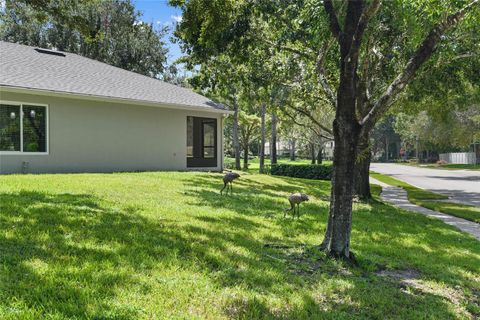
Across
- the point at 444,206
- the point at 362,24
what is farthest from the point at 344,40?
the point at 444,206

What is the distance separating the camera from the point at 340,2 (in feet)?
25.1

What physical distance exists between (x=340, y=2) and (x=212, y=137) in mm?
12908

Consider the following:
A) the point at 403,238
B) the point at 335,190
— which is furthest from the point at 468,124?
the point at 335,190

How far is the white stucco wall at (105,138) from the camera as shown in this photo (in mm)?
14203

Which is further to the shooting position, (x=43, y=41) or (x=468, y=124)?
(x=468, y=124)

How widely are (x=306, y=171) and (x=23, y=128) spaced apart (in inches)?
685

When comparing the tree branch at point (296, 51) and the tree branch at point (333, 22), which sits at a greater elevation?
the tree branch at point (296, 51)

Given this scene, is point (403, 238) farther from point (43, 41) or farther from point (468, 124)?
point (468, 124)

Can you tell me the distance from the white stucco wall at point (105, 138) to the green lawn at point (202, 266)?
580 cm

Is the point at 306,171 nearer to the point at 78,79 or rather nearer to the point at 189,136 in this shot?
the point at 189,136

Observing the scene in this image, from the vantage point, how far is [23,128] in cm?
1382

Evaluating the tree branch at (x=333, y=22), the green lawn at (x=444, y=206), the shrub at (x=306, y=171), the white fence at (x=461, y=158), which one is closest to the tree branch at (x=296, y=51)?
the tree branch at (x=333, y=22)

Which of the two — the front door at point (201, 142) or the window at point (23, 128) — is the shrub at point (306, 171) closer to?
the front door at point (201, 142)

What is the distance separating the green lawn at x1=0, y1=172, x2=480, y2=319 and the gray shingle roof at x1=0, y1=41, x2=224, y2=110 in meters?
6.54
